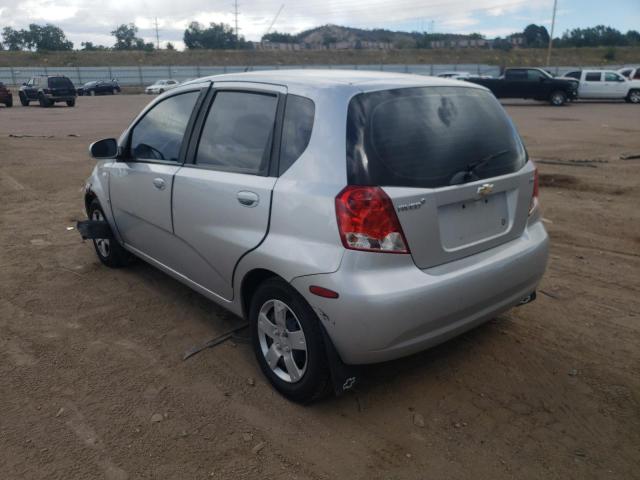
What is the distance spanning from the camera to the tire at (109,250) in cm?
512

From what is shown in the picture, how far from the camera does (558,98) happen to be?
2745 cm

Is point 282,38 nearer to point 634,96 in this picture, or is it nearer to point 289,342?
point 634,96

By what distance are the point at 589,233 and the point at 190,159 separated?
4475 mm

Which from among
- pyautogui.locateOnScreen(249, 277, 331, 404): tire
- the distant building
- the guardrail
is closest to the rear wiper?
pyautogui.locateOnScreen(249, 277, 331, 404): tire

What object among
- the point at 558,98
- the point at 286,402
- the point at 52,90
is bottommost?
the point at 286,402

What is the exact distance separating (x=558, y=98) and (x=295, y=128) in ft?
91.8

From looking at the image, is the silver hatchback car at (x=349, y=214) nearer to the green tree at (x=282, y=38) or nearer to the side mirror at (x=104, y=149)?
the side mirror at (x=104, y=149)

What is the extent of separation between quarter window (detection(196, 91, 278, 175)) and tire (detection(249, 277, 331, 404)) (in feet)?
2.37

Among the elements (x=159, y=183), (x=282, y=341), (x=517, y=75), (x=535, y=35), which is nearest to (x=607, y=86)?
(x=517, y=75)

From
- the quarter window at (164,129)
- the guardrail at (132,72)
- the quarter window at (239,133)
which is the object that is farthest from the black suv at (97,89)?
the quarter window at (239,133)

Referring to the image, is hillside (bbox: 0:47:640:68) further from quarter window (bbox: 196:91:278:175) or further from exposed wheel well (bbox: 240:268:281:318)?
Answer: exposed wheel well (bbox: 240:268:281:318)

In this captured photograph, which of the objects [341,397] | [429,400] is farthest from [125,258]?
[429,400]

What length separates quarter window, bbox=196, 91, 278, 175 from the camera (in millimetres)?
3182

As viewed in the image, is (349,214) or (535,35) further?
(535,35)
